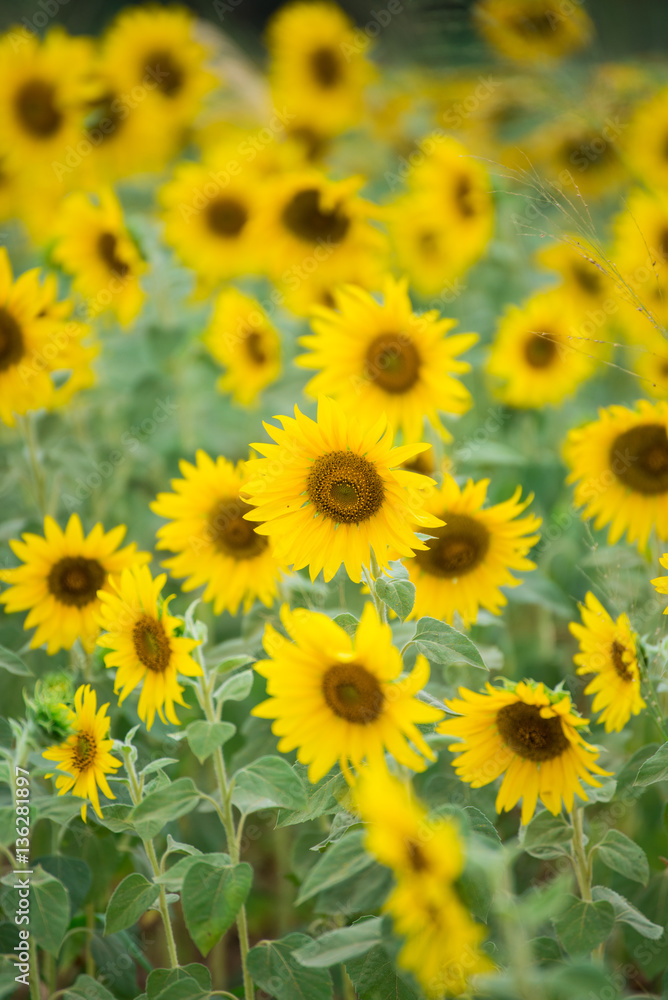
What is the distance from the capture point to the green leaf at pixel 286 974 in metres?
1.25

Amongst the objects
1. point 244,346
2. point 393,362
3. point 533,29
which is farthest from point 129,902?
point 533,29

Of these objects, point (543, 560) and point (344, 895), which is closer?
point (344, 895)

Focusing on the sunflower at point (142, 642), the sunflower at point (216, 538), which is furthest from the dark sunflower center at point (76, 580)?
the sunflower at point (142, 642)

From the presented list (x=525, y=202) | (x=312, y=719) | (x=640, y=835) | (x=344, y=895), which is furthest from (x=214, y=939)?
(x=525, y=202)

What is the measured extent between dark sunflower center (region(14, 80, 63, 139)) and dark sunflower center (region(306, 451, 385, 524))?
2414mm

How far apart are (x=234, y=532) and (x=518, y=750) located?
2.25 feet

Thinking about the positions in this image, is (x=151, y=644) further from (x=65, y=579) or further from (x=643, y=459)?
(x=643, y=459)

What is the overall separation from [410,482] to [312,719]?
372 mm

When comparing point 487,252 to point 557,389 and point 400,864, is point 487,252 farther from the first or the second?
point 400,864

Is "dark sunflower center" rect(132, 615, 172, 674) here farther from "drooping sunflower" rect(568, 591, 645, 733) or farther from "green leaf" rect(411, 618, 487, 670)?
"drooping sunflower" rect(568, 591, 645, 733)

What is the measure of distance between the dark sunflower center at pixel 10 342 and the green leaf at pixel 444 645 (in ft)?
3.94

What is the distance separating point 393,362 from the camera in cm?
185

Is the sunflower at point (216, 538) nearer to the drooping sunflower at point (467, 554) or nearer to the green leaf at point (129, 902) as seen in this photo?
the drooping sunflower at point (467, 554)

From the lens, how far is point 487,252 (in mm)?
3096
